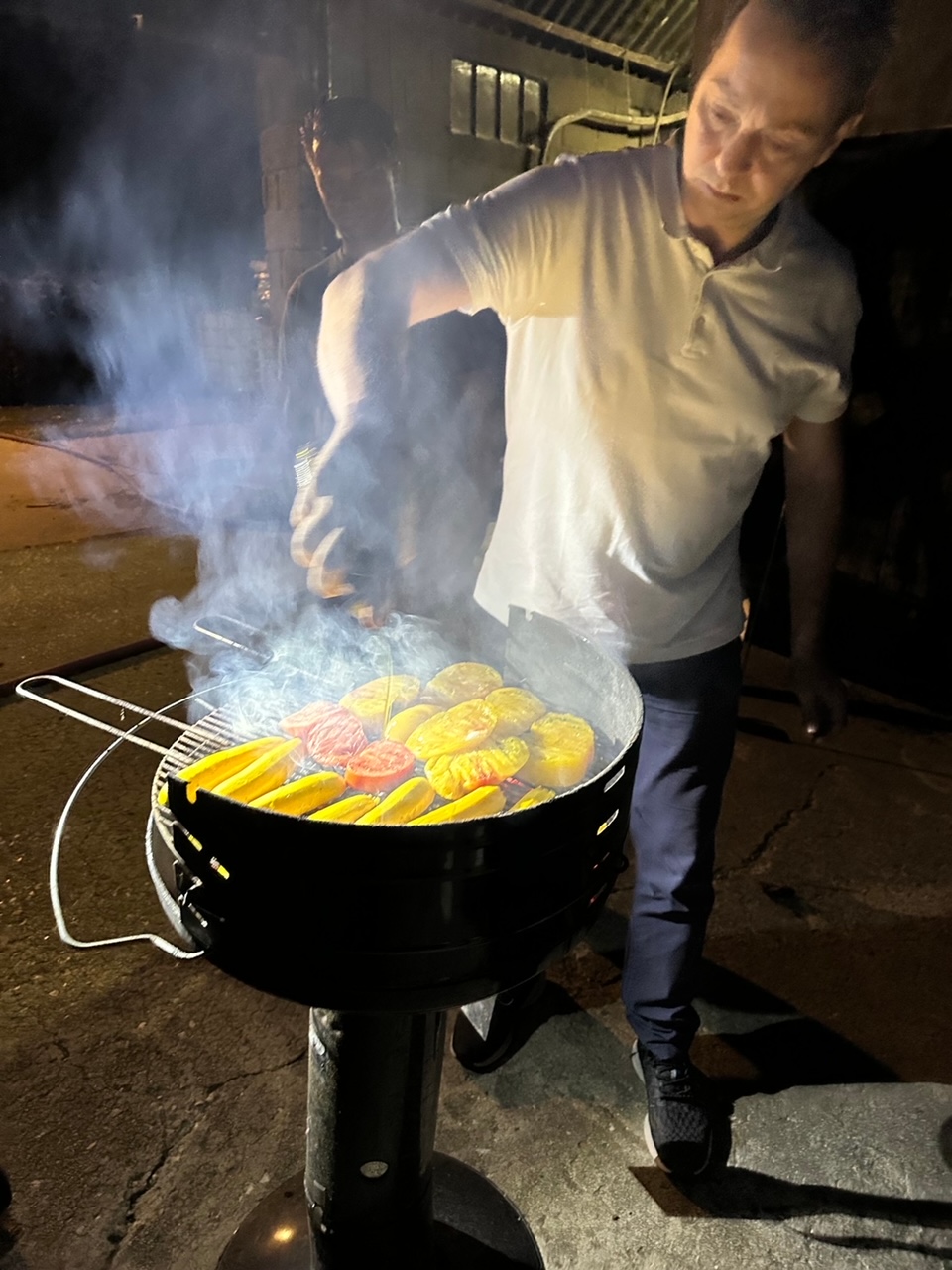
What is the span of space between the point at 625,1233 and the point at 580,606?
5.24ft

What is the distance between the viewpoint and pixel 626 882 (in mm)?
3387

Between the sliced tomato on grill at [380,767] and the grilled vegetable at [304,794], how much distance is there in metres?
0.04

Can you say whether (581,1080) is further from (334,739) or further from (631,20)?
(631,20)

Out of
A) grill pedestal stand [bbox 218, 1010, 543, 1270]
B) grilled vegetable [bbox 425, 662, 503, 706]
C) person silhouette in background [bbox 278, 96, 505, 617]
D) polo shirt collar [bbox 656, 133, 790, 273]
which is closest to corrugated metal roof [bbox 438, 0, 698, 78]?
person silhouette in background [bbox 278, 96, 505, 617]

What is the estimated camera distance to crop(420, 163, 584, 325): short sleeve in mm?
1729

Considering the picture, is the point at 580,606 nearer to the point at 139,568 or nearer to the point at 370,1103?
the point at 370,1103

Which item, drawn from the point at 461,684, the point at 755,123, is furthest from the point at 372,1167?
the point at 755,123

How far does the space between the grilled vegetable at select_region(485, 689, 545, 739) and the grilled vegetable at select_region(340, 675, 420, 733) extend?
0.58 feet

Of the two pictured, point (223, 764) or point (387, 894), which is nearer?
point (387, 894)

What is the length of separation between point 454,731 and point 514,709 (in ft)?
0.48

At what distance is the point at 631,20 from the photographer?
722 centimetres

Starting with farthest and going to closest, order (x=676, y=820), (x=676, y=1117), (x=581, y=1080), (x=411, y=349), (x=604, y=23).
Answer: (x=604, y=23) < (x=411, y=349) < (x=581, y=1080) < (x=676, y=1117) < (x=676, y=820)

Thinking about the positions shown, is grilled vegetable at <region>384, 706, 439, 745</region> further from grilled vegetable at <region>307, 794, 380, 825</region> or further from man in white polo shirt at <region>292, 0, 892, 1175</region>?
man in white polo shirt at <region>292, 0, 892, 1175</region>

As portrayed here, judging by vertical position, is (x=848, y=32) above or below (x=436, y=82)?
below
